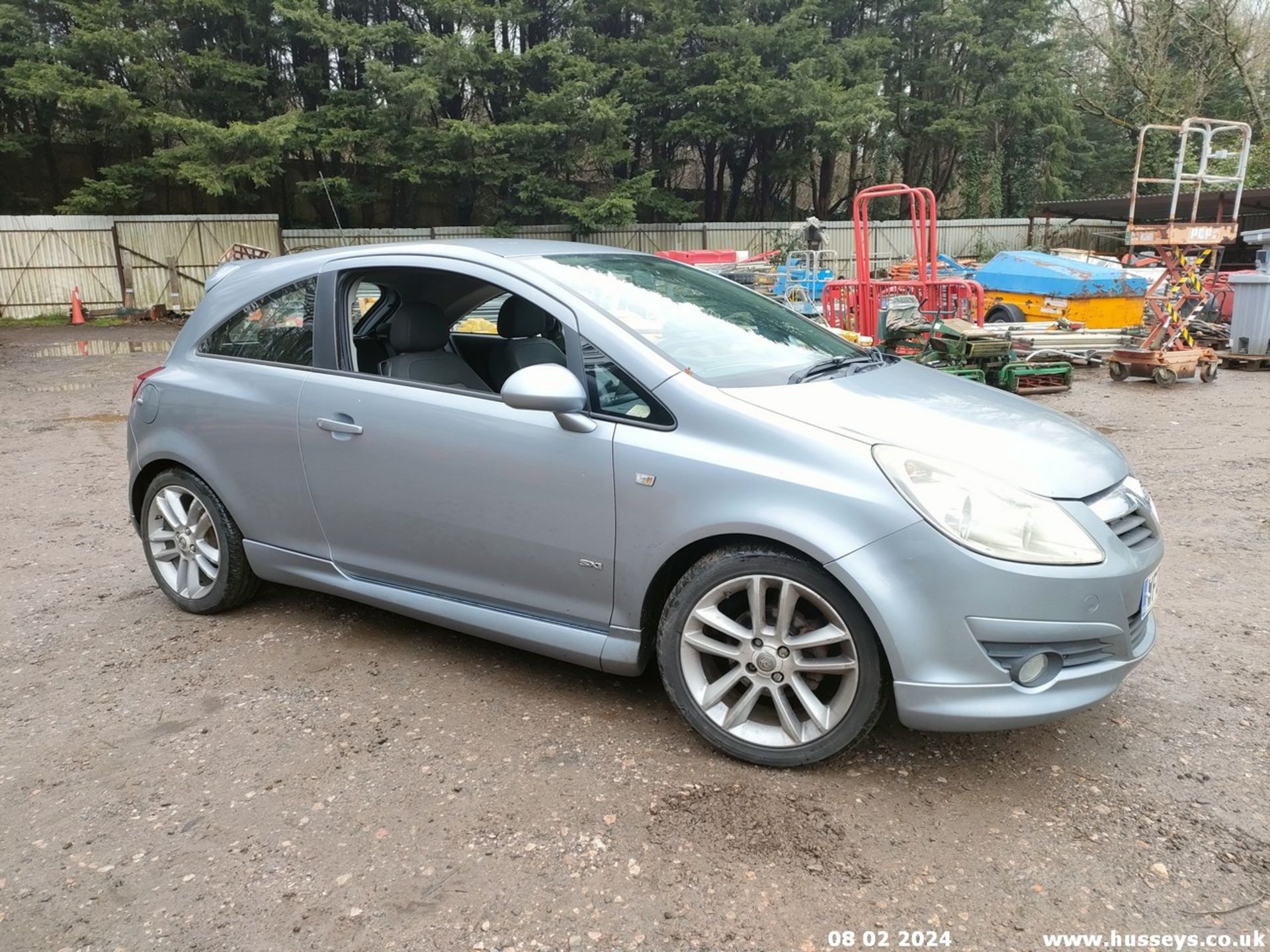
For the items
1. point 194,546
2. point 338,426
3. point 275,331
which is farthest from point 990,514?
point 194,546

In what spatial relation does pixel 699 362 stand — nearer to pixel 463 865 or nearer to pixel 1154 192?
pixel 463 865

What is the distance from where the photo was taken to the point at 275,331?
13.1 ft

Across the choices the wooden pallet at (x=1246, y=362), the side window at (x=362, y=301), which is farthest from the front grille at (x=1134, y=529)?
the wooden pallet at (x=1246, y=362)

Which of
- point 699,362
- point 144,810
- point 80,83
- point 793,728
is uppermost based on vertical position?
point 80,83

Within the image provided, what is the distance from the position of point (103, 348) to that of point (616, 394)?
16614mm

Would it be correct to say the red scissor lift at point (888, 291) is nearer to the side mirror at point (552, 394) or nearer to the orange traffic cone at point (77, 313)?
the side mirror at point (552, 394)

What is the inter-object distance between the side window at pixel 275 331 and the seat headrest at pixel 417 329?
347 millimetres

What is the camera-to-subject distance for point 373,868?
252cm

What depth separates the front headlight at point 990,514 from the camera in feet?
8.50

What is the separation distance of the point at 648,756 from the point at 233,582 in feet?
7.36

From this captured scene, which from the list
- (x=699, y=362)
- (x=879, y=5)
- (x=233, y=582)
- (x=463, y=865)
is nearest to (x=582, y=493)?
(x=699, y=362)

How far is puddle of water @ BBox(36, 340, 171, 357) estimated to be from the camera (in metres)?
15.7

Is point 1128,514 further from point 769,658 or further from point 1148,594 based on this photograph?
point 769,658

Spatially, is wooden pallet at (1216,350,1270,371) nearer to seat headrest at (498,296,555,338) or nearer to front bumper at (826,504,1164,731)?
seat headrest at (498,296,555,338)
